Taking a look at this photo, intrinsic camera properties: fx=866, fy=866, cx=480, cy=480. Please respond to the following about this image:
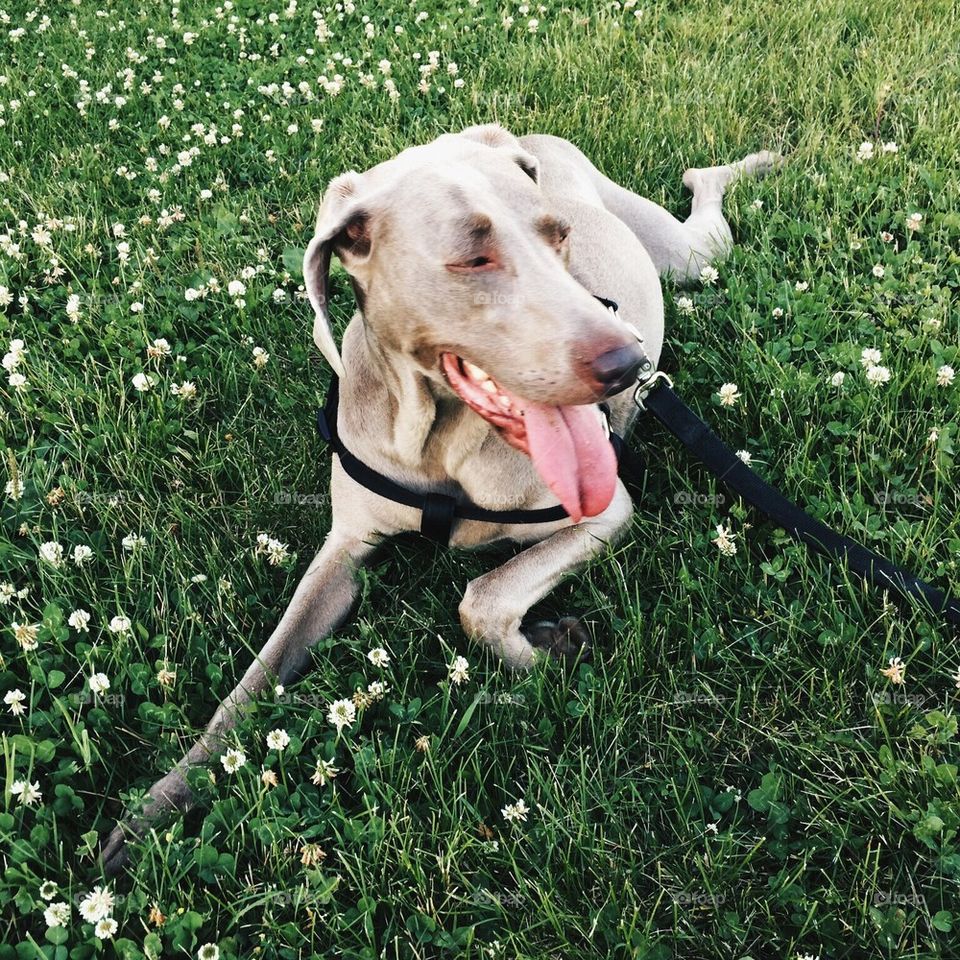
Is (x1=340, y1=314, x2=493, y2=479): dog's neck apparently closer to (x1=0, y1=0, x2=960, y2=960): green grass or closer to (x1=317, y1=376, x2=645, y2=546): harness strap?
(x1=317, y1=376, x2=645, y2=546): harness strap

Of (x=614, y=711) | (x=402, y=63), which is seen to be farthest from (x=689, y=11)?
(x=614, y=711)

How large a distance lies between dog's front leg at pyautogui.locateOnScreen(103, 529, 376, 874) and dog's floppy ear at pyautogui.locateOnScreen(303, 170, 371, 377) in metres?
0.81

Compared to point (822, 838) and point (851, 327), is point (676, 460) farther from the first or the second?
point (822, 838)

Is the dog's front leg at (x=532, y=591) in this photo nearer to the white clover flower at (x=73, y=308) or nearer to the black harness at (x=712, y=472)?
the black harness at (x=712, y=472)

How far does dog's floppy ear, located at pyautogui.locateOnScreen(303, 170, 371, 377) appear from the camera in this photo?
2.72 metres

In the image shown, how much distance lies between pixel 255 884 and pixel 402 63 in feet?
19.2

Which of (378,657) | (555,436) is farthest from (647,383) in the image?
(378,657)

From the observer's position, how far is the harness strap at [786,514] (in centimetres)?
279

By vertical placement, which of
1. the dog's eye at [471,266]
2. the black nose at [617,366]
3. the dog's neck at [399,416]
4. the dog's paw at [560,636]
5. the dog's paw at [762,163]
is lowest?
the dog's paw at [560,636]

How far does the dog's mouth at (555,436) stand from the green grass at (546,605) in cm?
48

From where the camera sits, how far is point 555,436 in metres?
2.72

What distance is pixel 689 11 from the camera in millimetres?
6742

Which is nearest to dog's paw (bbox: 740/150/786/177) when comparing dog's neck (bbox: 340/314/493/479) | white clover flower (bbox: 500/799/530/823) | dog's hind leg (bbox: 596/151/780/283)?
dog's hind leg (bbox: 596/151/780/283)

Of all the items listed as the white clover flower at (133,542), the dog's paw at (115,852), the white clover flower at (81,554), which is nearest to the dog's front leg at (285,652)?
the dog's paw at (115,852)
